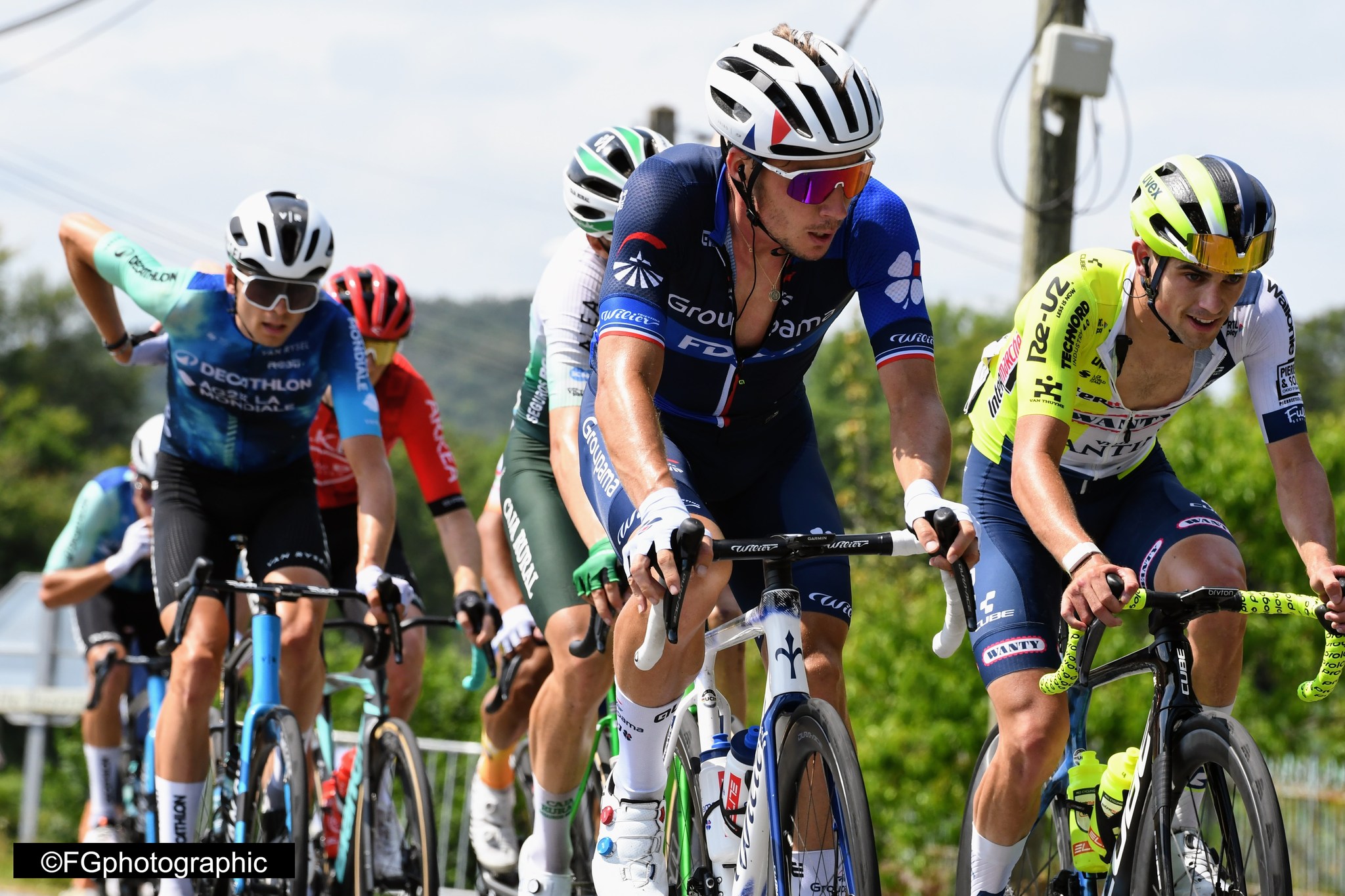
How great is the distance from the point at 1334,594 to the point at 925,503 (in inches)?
43.0

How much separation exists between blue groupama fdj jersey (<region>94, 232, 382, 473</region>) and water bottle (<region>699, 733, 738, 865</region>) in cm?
233

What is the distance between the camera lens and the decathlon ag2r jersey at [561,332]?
484 centimetres

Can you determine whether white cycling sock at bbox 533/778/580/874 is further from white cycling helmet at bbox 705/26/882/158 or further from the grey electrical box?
the grey electrical box

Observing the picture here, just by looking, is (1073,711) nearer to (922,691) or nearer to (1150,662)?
(1150,662)

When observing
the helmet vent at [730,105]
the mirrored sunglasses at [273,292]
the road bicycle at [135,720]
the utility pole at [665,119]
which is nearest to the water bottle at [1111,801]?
the helmet vent at [730,105]

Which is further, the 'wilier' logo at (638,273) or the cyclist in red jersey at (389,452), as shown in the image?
the cyclist in red jersey at (389,452)

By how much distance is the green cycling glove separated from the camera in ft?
11.8

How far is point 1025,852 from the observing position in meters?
4.57

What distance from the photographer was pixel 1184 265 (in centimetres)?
409

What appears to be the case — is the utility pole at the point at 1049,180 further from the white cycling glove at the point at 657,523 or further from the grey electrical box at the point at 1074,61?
the white cycling glove at the point at 657,523

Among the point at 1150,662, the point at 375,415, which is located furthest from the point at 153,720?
the point at 1150,662

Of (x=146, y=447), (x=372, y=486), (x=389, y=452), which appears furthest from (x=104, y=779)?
(x=372, y=486)

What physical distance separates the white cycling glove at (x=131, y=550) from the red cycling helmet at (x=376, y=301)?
196 cm

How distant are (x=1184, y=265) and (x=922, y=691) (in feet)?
36.0
